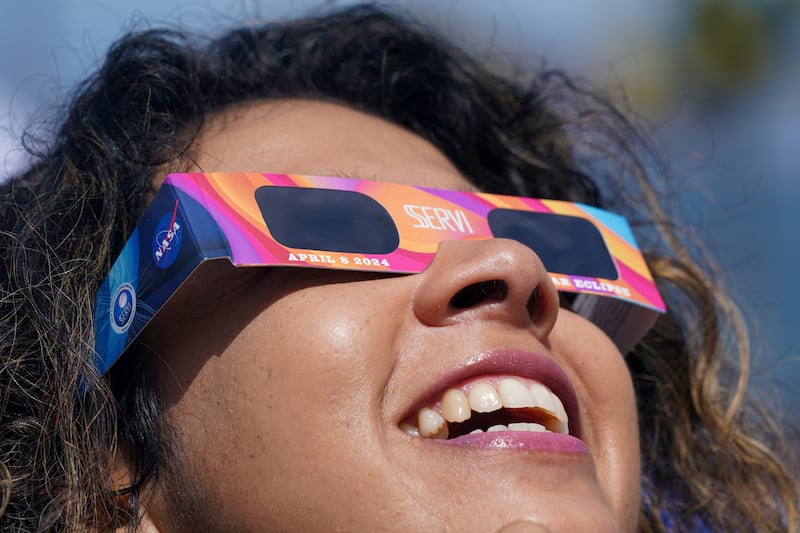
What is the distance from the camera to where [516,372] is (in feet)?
4.67

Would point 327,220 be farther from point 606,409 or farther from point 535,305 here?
point 606,409

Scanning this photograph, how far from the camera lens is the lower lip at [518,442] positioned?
4.35 feet

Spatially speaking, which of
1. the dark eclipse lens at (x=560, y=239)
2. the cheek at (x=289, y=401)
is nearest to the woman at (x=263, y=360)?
the cheek at (x=289, y=401)

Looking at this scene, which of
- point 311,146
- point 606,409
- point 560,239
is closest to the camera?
point 606,409

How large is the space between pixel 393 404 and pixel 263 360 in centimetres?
24

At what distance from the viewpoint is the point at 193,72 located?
6.86 feet

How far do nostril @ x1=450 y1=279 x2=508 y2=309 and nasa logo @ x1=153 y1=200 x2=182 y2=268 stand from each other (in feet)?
1.61

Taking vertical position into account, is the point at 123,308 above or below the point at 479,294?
below

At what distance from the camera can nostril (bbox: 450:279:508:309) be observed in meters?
1.44

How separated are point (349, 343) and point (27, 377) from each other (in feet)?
2.33

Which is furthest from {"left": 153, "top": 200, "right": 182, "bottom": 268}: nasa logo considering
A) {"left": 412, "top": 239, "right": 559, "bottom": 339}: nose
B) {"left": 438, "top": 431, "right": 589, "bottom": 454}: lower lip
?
{"left": 438, "top": 431, "right": 589, "bottom": 454}: lower lip

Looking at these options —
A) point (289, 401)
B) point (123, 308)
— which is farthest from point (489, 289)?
point (123, 308)

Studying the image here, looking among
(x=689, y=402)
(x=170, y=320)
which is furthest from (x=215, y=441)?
(x=689, y=402)

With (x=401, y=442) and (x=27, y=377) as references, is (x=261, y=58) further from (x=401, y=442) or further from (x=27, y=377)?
(x=401, y=442)
